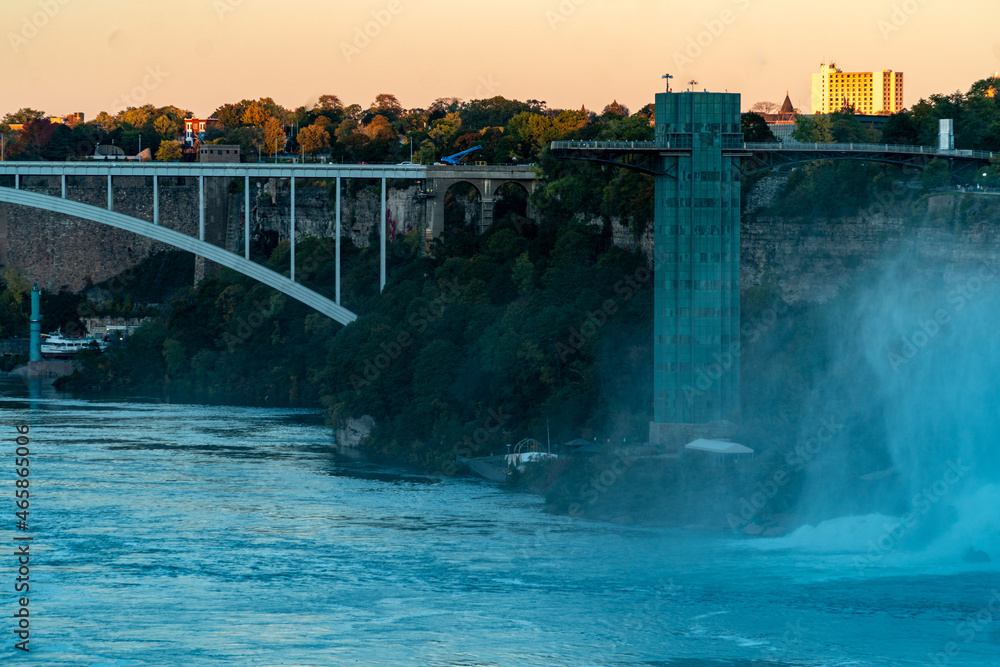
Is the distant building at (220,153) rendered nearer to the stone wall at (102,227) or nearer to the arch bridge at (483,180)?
the stone wall at (102,227)

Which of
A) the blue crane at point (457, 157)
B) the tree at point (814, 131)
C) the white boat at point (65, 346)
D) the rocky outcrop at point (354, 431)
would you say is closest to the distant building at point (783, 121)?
the tree at point (814, 131)

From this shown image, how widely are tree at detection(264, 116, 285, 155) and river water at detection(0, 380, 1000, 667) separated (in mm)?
46356

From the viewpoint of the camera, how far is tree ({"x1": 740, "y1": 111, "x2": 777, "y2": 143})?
4541cm

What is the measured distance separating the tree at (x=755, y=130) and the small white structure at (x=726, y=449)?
1343cm

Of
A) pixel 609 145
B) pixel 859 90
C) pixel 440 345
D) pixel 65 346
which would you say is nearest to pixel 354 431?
pixel 440 345

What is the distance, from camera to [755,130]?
46219mm

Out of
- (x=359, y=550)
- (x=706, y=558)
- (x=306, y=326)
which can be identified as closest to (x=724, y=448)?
(x=706, y=558)

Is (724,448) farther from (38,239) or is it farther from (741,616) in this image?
(38,239)

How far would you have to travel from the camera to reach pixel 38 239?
6944cm

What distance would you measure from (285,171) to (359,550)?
21.8m

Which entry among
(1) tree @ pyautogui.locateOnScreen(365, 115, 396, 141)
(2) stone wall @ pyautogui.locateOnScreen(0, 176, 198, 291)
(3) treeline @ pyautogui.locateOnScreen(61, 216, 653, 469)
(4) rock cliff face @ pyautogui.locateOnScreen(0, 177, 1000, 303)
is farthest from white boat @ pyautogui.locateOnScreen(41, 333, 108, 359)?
(1) tree @ pyautogui.locateOnScreen(365, 115, 396, 141)

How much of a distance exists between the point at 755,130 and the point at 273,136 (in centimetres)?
4101

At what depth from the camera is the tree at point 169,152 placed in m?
76.1

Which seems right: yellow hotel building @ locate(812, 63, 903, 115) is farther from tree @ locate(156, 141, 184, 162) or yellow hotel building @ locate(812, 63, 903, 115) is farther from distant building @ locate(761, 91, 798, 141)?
tree @ locate(156, 141, 184, 162)
